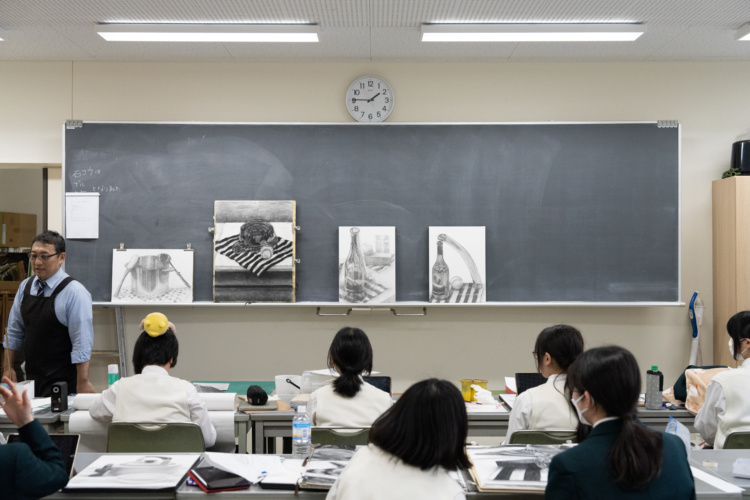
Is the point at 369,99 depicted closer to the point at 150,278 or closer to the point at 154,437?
the point at 150,278

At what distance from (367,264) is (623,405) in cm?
366

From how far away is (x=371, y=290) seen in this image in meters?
5.24

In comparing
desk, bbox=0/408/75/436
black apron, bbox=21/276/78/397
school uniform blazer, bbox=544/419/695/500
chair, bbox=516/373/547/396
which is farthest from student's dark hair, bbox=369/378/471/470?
black apron, bbox=21/276/78/397

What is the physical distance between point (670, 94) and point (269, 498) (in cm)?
482

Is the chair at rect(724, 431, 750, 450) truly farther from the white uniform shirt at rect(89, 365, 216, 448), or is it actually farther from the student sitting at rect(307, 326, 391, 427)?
the white uniform shirt at rect(89, 365, 216, 448)

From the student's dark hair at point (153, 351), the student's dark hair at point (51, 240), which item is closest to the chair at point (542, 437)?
the student's dark hair at point (153, 351)

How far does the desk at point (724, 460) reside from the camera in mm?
2133

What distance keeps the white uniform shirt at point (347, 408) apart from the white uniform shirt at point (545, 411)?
570 millimetres

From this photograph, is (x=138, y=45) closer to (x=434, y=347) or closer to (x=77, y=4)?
(x=77, y=4)

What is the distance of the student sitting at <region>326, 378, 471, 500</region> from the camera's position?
156 centimetres

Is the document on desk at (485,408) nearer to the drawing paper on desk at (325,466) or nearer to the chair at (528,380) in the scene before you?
the chair at (528,380)

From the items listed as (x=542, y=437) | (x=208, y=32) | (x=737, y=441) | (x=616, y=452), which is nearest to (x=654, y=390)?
(x=737, y=441)

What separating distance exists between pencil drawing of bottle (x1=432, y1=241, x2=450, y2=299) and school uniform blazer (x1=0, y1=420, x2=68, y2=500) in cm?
367

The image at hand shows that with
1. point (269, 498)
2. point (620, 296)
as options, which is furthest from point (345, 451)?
point (620, 296)
